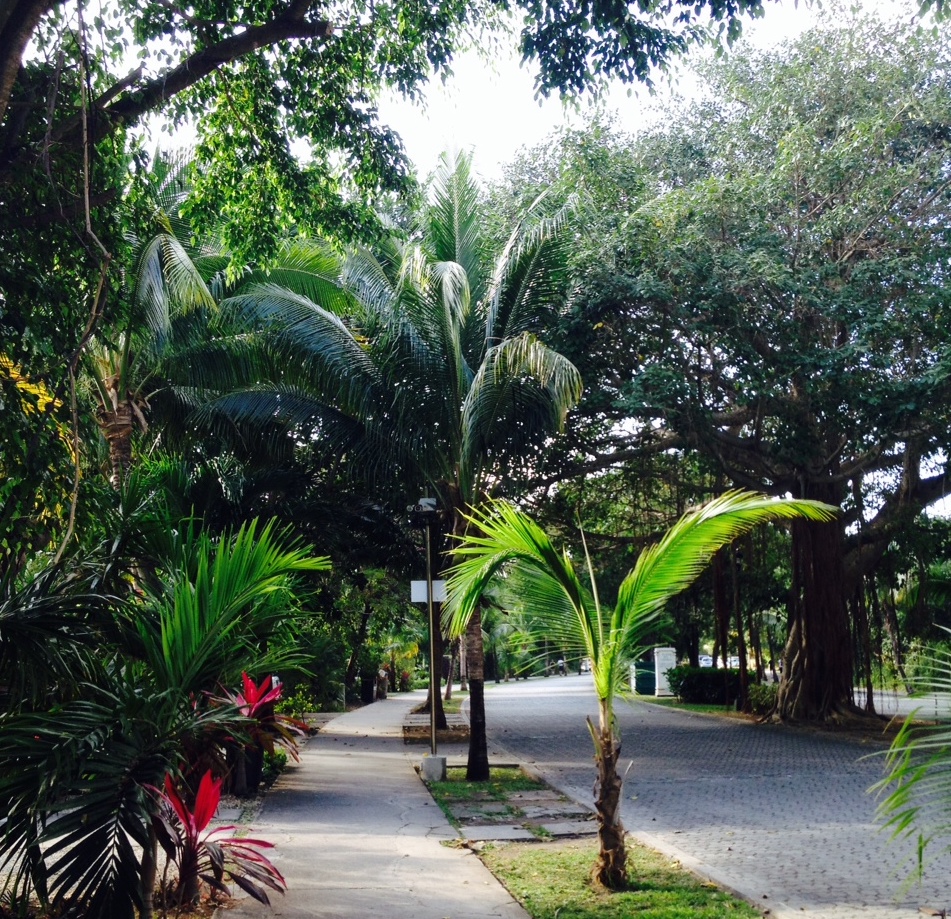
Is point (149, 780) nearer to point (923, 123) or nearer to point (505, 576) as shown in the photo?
point (505, 576)

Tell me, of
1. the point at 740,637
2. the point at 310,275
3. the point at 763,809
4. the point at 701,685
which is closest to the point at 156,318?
the point at 310,275

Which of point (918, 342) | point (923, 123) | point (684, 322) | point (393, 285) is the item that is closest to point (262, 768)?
point (393, 285)

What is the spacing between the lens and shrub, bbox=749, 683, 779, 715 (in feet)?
81.3

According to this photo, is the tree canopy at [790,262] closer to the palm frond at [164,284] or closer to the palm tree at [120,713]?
the palm frond at [164,284]

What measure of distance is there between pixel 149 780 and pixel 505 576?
4957 mm

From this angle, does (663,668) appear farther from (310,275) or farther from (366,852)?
(366,852)

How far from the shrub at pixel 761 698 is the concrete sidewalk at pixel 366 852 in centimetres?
1174

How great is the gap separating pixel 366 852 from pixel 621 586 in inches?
126

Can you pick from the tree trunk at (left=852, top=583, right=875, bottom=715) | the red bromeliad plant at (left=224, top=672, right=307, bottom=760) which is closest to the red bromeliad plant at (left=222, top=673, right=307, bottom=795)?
the red bromeliad plant at (left=224, top=672, right=307, bottom=760)

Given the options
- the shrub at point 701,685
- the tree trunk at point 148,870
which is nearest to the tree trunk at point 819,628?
the shrub at point 701,685

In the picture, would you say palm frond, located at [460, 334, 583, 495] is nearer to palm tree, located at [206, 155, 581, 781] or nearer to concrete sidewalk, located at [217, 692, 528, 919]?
palm tree, located at [206, 155, 581, 781]

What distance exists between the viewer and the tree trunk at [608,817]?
24.8 ft

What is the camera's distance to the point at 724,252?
1697 centimetres

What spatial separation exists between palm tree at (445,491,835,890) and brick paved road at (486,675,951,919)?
0.98m
